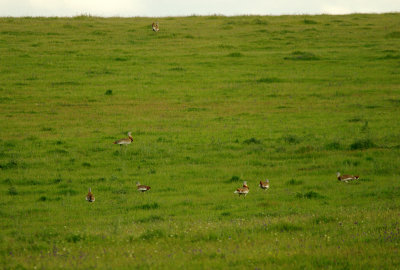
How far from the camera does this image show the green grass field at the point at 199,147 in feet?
36.1

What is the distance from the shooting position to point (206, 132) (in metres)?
24.2

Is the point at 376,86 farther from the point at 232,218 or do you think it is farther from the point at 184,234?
the point at 184,234

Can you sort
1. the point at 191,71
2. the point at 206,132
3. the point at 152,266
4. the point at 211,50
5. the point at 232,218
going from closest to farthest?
the point at 152,266
the point at 232,218
the point at 206,132
the point at 191,71
the point at 211,50

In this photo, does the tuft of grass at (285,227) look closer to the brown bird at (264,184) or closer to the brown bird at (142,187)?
the brown bird at (264,184)

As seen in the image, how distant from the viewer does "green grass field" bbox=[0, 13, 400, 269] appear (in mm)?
11016

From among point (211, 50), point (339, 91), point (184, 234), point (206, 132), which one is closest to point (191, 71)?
point (211, 50)

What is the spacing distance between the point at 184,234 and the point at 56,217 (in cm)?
434

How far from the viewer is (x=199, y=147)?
71.6 ft

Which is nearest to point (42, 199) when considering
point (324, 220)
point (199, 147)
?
point (199, 147)

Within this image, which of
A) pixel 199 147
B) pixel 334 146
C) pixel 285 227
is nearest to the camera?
pixel 285 227

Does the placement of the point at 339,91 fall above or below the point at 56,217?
above

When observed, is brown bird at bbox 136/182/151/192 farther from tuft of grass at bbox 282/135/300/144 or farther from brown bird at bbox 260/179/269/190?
tuft of grass at bbox 282/135/300/144

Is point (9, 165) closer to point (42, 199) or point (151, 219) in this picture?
point (42, 199)

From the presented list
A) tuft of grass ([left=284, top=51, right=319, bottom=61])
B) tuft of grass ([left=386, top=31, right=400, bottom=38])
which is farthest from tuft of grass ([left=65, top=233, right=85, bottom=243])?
tuft of grass ([left=386, top=31, right=400, bottom=38])
